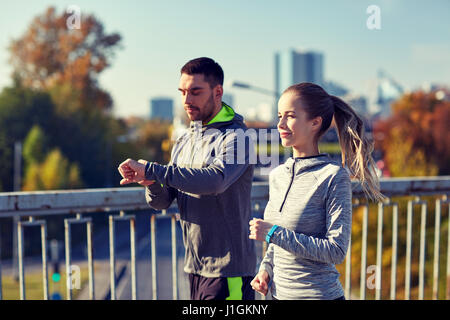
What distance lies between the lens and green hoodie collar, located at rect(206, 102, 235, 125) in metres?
2.30

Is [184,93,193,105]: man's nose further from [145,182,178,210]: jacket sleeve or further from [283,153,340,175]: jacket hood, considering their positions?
[283,153,340,175]: jacket hood

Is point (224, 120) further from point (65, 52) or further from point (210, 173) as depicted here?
point (65, 52)

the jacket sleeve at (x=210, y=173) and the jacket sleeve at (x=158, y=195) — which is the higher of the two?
the jacket sleeve at (x=210, y=173)

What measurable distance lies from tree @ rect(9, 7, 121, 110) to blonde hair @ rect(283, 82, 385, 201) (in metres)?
36.3

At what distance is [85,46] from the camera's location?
Result: 37.0 metres

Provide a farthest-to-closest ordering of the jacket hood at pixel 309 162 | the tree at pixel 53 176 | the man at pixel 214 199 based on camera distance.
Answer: the tree at pixel 53 176
the man at pixel 214 199
the jacket hood at pixel 309 162

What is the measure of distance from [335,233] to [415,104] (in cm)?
5091

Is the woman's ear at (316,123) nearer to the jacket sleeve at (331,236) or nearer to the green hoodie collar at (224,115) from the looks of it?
the jacket sleeve at (331,236)

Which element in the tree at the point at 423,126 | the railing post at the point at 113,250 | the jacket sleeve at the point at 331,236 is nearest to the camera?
the jacket sleeve at the point at 331,236

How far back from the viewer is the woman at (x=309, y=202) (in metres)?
1.91

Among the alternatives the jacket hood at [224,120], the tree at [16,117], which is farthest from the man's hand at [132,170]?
the tree at [16,117]

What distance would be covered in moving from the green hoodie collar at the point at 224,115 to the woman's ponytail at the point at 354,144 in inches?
19.4

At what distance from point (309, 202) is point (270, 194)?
259mm
